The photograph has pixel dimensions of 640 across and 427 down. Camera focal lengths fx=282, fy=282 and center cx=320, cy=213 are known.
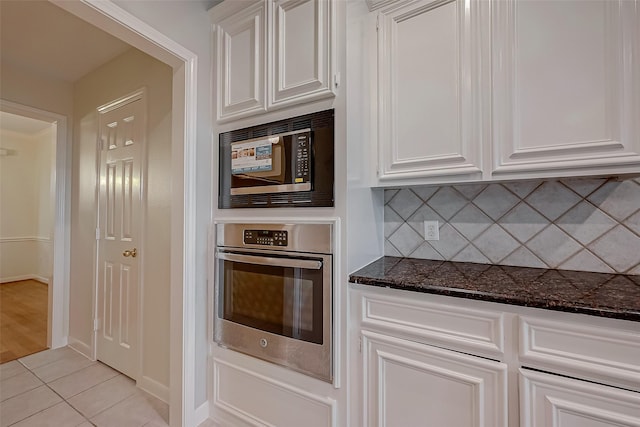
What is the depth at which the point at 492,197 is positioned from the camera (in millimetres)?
1454

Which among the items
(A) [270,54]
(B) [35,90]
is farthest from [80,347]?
(A) [270,54]

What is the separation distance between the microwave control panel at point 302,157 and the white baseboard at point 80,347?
8.49ft

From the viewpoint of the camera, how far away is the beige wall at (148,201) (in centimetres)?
190

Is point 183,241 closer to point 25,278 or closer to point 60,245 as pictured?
point 60,245

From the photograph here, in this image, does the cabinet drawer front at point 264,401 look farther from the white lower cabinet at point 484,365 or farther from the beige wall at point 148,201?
the beige wall at point 148,201

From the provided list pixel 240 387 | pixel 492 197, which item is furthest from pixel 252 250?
pixel 492 197

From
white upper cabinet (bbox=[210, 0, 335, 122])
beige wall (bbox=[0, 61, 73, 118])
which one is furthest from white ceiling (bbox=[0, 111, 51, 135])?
white upper cabinet (bbox=[210, 0, 335, 122])

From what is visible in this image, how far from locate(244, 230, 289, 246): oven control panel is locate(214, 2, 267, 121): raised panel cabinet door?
2.10 ft

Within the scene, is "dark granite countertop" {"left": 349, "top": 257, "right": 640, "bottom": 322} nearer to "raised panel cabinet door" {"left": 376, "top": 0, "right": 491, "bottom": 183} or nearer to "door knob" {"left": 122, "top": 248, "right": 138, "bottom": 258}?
"raised panel cabinet door" {"left": 376, "top": 0, "right": 491, "bottom": 183}

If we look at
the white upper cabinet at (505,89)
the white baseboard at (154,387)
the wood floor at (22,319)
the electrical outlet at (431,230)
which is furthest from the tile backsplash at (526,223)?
the wood floor at (22,319)

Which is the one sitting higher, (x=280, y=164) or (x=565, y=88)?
(x=565, y=88)

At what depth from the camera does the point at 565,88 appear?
108 centimetres

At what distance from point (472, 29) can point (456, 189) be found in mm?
745

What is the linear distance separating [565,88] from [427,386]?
4.13 feet
